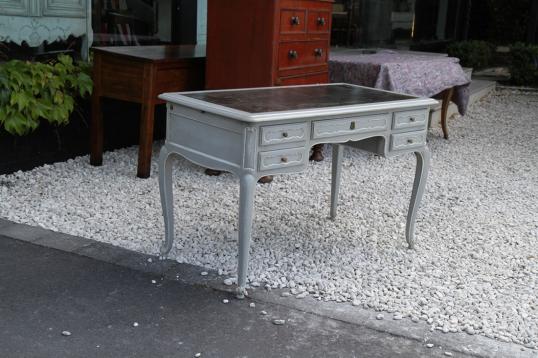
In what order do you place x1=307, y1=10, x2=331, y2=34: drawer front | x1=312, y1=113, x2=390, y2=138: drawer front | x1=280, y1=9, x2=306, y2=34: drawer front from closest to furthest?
x1=312, y1=113, x2=390, y2=138: drawer front → x1=280, y1=9, x2=306, y2=34: drawer front → x1=307, y1=10, x2=331, y2=34: drawer front

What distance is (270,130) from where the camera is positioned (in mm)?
2896

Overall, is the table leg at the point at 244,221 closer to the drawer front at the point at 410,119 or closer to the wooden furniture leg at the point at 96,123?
the drawer front at the point at 410,119

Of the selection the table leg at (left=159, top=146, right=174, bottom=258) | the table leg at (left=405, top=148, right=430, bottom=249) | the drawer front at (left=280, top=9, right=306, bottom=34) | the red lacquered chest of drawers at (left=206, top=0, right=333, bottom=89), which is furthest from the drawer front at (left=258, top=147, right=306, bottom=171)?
the drawer front at (left=280, top=9, right=306, bottom=34)

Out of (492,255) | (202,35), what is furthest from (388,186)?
(202,35)

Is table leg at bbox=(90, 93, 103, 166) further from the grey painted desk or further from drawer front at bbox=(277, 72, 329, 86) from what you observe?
the grey painted desk

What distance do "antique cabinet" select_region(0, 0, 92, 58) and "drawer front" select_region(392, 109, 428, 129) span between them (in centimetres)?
307

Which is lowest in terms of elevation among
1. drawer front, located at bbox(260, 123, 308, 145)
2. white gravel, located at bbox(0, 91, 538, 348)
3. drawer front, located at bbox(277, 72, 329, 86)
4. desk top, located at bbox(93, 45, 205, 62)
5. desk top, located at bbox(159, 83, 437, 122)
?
white gravel, located at bbox(0, 91, 538, 348)

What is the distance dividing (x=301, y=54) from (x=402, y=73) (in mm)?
1319

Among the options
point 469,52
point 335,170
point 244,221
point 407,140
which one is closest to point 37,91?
point 335,170

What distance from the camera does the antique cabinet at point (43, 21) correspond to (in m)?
4.99

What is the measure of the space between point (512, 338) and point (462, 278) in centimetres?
64

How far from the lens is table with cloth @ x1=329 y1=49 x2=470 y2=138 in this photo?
5875mm

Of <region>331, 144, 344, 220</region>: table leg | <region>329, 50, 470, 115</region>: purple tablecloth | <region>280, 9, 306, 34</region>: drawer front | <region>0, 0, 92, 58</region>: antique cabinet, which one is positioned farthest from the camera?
<region>329, 50, 470, 115</region>: purple tablecloth

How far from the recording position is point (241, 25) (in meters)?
4.81
